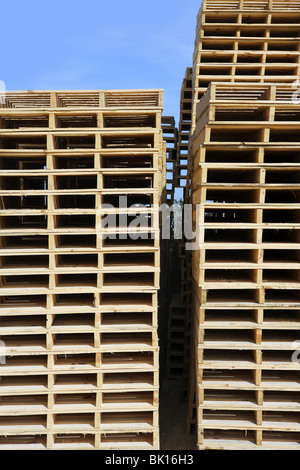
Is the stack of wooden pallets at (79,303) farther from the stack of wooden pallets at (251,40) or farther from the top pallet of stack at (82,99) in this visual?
the stack of wooden pallets at (251,40)

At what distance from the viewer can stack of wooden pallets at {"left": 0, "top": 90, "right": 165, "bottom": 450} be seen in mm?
3551

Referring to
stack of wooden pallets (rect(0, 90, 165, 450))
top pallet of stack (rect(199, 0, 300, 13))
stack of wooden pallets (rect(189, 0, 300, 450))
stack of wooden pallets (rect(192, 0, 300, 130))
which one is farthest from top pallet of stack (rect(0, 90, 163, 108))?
top pallet of stack (rect(199, 0, 300, 13))

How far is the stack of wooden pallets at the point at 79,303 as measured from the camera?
3.55 m

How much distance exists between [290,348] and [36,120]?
4.42 metres

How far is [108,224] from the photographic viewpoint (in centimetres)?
359

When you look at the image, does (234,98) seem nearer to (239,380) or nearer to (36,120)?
(36,120)

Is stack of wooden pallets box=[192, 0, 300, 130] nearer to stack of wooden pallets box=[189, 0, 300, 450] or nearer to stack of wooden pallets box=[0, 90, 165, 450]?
stack of wooden pallets box=[189, 0, 300, 450]

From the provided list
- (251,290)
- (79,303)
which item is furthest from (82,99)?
(251,290)

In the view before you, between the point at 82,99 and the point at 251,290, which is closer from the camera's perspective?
the point at 82,99

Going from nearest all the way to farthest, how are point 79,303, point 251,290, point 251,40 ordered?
1. point 79,303
2. point 251,290
3. point 251,40

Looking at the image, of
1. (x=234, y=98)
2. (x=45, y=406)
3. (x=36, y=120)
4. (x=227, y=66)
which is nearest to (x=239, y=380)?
(x=45, y=406)

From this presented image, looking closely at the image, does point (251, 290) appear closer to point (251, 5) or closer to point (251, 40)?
point (251, 40)

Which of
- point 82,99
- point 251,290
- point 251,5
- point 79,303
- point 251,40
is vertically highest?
point 251,5

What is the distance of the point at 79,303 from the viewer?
149 inches
